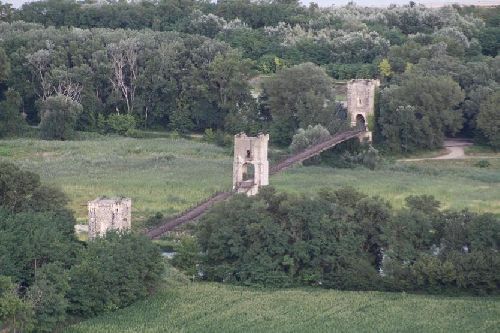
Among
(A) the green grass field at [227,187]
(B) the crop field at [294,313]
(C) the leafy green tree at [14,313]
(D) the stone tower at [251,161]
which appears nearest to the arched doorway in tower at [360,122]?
(A) the green grass field at [227,187]

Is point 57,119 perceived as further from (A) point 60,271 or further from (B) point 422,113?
(A) point 60,271

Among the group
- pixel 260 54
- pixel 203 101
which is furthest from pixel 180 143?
pixel 260 54

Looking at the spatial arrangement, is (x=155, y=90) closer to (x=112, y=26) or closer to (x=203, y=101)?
(x=203, y=101)

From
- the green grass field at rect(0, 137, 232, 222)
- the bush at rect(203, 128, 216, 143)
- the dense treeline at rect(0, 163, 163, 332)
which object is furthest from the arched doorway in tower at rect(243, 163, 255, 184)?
the bush at rect(203, 128, 216, 143)

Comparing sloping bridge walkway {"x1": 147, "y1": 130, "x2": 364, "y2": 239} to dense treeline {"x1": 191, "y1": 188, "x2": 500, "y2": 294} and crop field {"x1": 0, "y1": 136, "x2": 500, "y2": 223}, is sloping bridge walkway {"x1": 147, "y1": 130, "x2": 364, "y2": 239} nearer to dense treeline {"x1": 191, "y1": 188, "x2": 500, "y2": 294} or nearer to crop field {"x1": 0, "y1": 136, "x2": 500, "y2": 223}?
crop field {"x1": 0, "y1": 136, "x2": 500, "y2": 223}

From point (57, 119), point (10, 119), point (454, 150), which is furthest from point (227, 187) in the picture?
point (10, 119)
